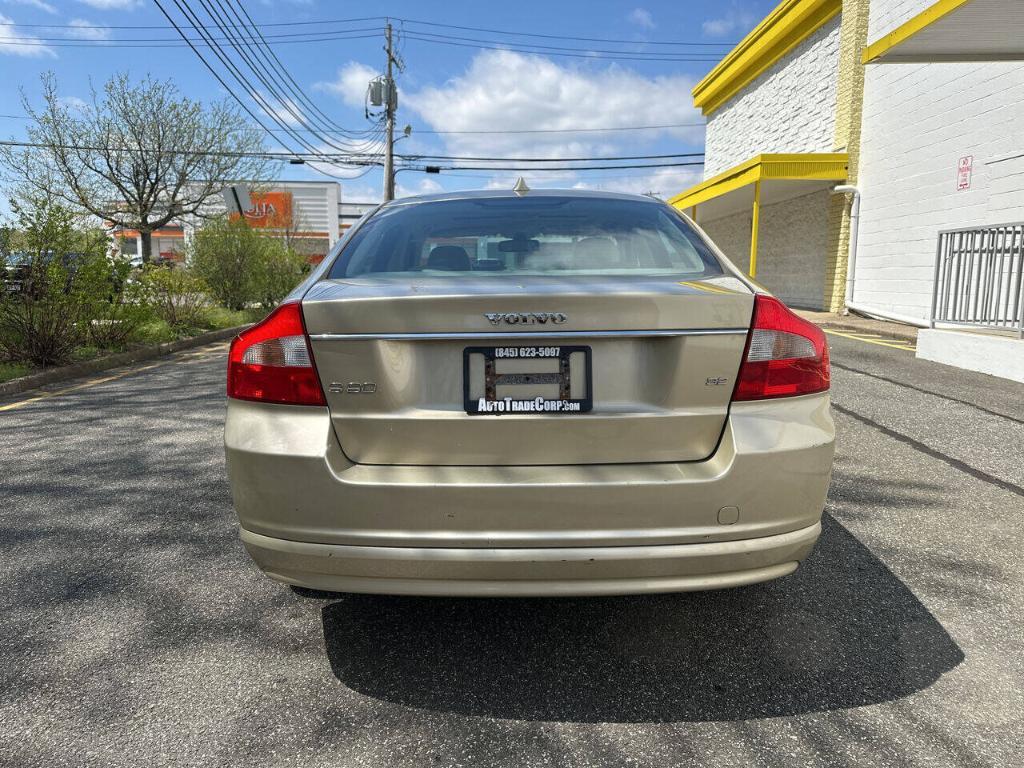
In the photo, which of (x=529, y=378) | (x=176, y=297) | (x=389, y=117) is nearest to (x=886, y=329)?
(x=176, y=297)

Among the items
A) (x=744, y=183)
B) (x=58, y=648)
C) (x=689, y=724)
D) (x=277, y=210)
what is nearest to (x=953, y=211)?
(x=744, y=183)

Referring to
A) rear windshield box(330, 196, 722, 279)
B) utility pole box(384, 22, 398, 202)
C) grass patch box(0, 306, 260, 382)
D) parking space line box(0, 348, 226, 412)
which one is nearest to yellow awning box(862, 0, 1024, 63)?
rear windshield box(330, 196, 722, 279)

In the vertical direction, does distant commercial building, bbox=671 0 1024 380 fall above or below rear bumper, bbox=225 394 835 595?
above

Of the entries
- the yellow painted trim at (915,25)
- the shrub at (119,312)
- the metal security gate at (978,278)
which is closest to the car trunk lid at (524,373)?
the metal security gate at (978,278)

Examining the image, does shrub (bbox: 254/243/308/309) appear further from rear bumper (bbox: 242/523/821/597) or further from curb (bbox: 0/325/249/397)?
rear bumper (bbox: 242/523/821/597)

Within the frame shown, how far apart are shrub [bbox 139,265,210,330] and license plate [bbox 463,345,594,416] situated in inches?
464

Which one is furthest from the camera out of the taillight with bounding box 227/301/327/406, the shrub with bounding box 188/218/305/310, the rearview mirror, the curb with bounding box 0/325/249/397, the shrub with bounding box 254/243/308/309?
the shrub with bounding box 254/243/308/309

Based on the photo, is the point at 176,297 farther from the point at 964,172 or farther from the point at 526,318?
the point at 964,172

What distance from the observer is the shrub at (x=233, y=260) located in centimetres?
1594

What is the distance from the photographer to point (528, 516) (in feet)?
6.63

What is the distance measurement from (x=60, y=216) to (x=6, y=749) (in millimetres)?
8148

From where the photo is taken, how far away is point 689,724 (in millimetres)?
2068

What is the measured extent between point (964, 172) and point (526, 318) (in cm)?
1330

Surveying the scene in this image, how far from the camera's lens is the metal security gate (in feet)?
27.9
